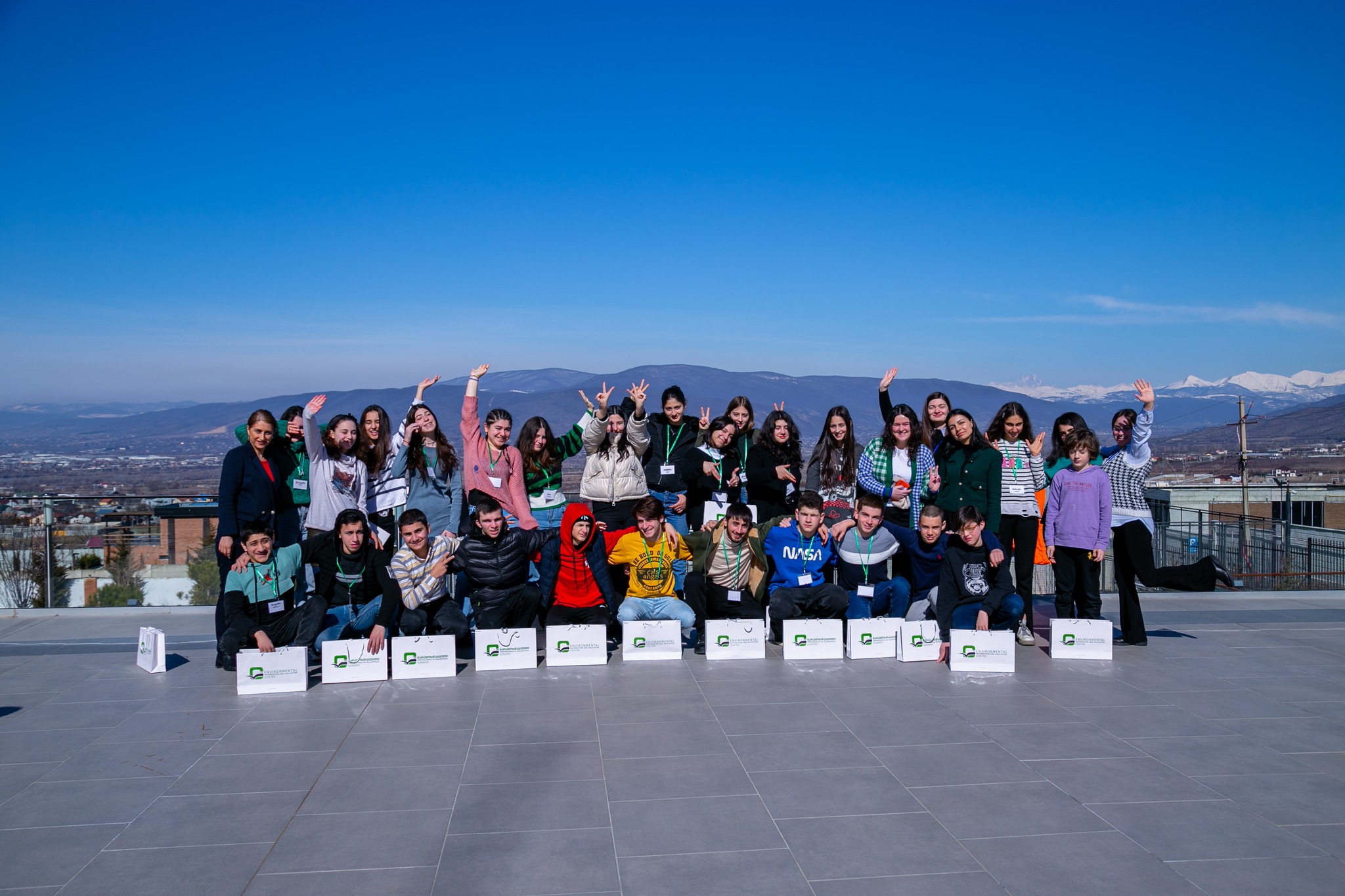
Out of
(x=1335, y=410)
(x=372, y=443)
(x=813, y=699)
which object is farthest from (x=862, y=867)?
(x=1335, y=410)

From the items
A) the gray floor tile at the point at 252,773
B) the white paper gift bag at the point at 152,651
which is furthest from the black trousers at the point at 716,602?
the white paper gift bag at the point at 152,651

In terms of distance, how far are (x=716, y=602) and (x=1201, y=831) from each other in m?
3.56

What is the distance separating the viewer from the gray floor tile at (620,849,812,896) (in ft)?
9.71

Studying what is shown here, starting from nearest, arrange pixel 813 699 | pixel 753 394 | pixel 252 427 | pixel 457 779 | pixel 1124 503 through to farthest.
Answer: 1. pixel 457 779
2. pixel 813 699
3. pixel 252 427
4. pixel 1124 503
5. pixel 753 394

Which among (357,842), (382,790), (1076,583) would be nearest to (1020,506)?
(1076,583)

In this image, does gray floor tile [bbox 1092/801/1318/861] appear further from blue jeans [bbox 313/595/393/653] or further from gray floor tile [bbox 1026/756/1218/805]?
blue jeans [bbox 313/595/393/653]

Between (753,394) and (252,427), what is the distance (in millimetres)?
61397

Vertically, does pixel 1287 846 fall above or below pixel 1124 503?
below

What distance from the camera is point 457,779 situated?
3957mm

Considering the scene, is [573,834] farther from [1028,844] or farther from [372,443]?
[372,443]

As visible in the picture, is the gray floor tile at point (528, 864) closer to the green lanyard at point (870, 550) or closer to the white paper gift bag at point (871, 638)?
the white paper gift bag at point (871, 638)

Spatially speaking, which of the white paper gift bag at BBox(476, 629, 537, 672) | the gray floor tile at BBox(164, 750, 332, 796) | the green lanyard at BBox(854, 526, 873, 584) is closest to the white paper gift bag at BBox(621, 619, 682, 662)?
the white paper gift bag at BBox(476, 629, 537, 672)

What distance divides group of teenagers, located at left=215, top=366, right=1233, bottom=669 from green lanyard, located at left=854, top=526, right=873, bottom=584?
2 cm

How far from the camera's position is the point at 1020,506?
6586 millimetres
